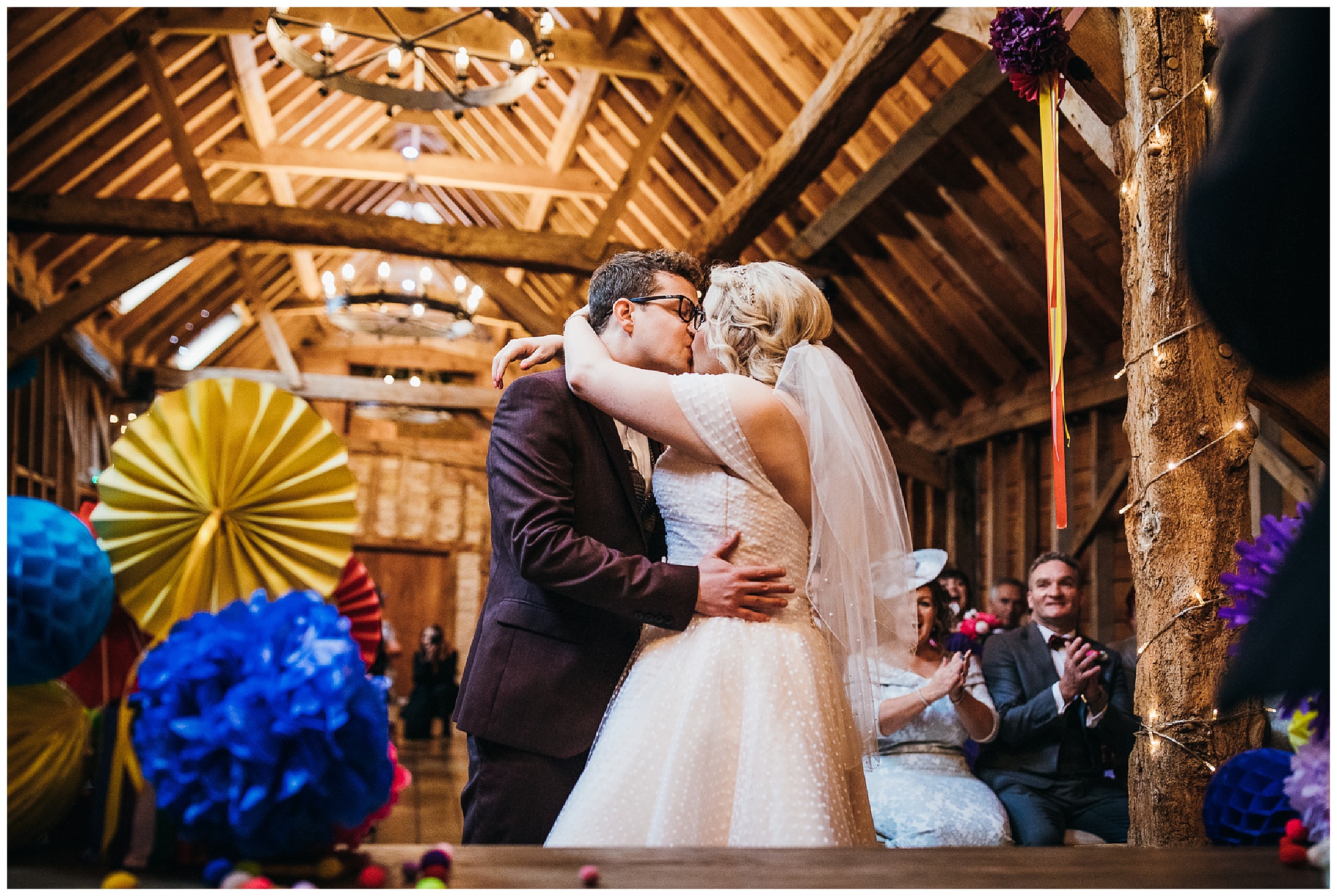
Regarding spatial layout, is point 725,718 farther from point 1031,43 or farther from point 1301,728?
point 1031,43

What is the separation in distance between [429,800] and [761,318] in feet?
19.7

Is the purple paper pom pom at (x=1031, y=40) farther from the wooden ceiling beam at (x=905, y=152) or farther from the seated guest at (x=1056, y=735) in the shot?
the wooden ceiling beam at (x=905, y=152)

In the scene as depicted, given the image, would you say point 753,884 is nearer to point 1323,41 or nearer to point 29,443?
point 1323,41

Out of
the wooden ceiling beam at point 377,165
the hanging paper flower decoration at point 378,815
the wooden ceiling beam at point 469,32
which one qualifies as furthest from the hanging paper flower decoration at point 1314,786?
the wooden ceiling beam at point 377,165

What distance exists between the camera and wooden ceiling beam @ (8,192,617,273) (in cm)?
678

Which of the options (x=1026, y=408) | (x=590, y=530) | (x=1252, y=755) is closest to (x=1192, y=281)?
(x=1252, y=755)

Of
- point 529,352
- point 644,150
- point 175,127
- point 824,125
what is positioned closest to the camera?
point 529,352

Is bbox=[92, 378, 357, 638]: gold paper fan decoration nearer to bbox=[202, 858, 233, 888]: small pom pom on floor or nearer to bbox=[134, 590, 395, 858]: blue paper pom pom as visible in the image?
bbox=[134, 590, 395, 858]: blue paper pom pom

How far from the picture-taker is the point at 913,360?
312 inches

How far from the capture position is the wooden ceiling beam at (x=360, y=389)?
1096cm

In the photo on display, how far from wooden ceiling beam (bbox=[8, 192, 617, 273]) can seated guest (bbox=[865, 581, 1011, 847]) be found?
14.1 ft

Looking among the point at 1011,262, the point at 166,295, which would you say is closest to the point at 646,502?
the point at 1011,262

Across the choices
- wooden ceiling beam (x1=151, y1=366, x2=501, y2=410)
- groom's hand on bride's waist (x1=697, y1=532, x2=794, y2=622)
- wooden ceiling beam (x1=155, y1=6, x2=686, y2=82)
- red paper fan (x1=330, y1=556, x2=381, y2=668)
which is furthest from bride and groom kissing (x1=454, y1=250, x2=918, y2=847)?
wooden ceiling beam (x1=151, y1=366, x2=501, y2=410)

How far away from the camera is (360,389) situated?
1134cm
